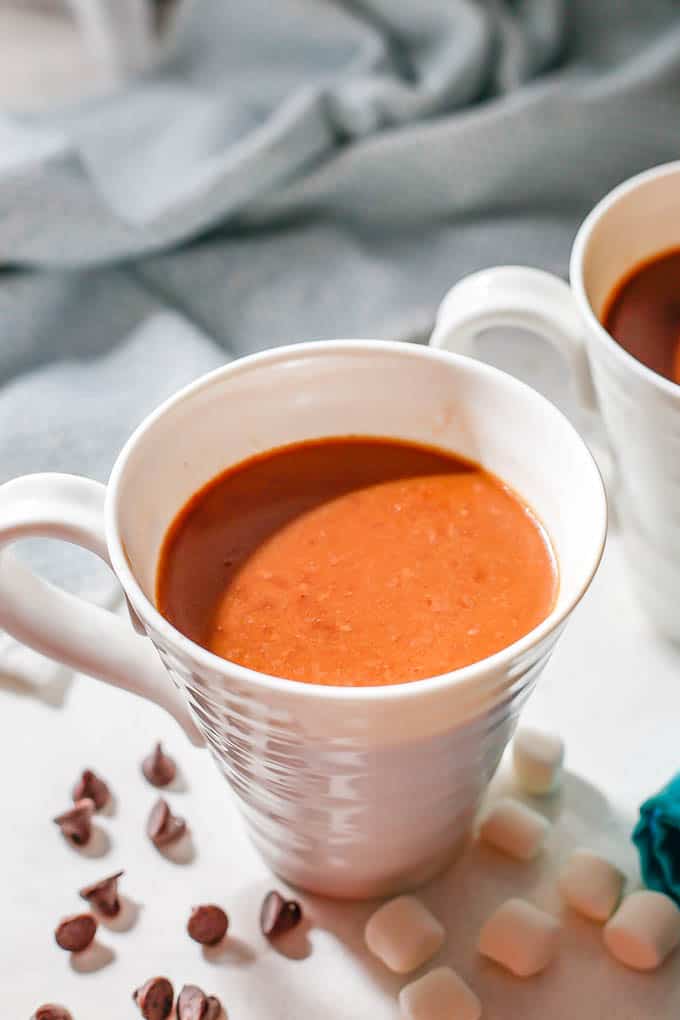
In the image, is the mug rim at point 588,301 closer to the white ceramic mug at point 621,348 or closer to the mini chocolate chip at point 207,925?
the white ceramic mug at point 621,348

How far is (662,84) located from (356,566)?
94 cm

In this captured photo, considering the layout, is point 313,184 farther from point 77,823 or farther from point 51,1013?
point 51,1013

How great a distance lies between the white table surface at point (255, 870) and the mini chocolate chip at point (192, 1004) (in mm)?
25

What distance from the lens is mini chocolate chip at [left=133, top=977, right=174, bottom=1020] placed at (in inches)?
35.8

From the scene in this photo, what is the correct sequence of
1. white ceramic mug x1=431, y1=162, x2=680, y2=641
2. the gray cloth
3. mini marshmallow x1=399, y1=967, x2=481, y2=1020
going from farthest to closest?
the gray cloth
white ceramic mug x1=431, y1=162, x2=680, y2=641
mini marshmallow x1=399, y1=967, x2=481, y2=1020

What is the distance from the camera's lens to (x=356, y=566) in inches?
35.6

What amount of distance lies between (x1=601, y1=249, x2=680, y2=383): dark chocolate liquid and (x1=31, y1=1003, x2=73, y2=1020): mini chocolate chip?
67 cm

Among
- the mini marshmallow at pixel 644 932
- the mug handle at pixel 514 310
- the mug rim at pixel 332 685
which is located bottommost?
the mini marshmallow at pixel 644 932

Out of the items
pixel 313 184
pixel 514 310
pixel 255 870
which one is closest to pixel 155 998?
pixel 255 870

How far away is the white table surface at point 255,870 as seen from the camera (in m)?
0.93

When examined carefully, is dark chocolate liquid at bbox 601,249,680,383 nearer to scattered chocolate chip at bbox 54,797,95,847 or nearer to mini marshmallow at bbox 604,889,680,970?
mini marshmallow at bbox 604,889,680,970

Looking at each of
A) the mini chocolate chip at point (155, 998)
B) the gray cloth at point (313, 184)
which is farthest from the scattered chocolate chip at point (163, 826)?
the gray cloth at point (313, 184)

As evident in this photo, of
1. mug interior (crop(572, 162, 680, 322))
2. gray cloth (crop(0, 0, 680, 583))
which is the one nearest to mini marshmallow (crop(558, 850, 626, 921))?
mug interior (crop(572, 162, 680, 322))

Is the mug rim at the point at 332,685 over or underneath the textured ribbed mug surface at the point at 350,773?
over
